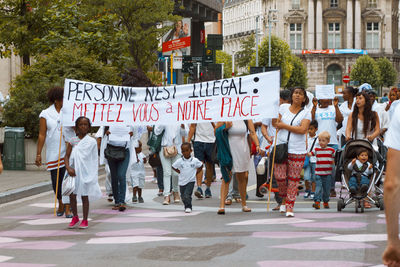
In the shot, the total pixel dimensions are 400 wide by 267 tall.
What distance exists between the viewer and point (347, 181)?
12.4 meters

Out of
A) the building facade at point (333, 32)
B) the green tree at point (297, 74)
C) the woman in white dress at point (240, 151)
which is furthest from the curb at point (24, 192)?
the building facade at point (333, 32)

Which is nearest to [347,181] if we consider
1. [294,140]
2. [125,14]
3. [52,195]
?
[294,140]

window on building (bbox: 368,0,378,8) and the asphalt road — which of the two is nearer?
the asphalt road

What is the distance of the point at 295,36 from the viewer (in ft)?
451

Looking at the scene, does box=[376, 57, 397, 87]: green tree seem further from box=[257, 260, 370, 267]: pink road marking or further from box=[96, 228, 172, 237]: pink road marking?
box=[257, 260, 370, 267]: pink road marking

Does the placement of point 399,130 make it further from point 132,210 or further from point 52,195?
point 52,195

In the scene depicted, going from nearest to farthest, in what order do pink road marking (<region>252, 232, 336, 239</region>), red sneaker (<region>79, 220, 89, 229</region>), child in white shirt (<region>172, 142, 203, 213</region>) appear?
pink road marking (<region>252, 232, 336, 239</region>)
red sneaker (<region>79, 220, 89, 229</region>)
child in white shirt (<region>172, 142, 203, 213</region>)

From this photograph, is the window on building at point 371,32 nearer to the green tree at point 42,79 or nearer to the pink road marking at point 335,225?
the green tree at point 42,79

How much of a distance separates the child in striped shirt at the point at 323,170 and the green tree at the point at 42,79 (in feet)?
28.4

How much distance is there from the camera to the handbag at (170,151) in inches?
554

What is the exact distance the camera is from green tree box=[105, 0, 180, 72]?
38.4 m

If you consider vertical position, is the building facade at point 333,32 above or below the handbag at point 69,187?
above

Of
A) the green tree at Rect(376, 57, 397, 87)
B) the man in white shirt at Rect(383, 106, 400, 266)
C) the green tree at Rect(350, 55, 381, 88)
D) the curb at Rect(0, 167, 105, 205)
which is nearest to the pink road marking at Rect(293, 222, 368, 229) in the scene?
the curb at Rect(0, 167, 105, 205)

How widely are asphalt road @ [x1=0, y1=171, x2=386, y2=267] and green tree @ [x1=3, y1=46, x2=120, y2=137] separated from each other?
7.12m
